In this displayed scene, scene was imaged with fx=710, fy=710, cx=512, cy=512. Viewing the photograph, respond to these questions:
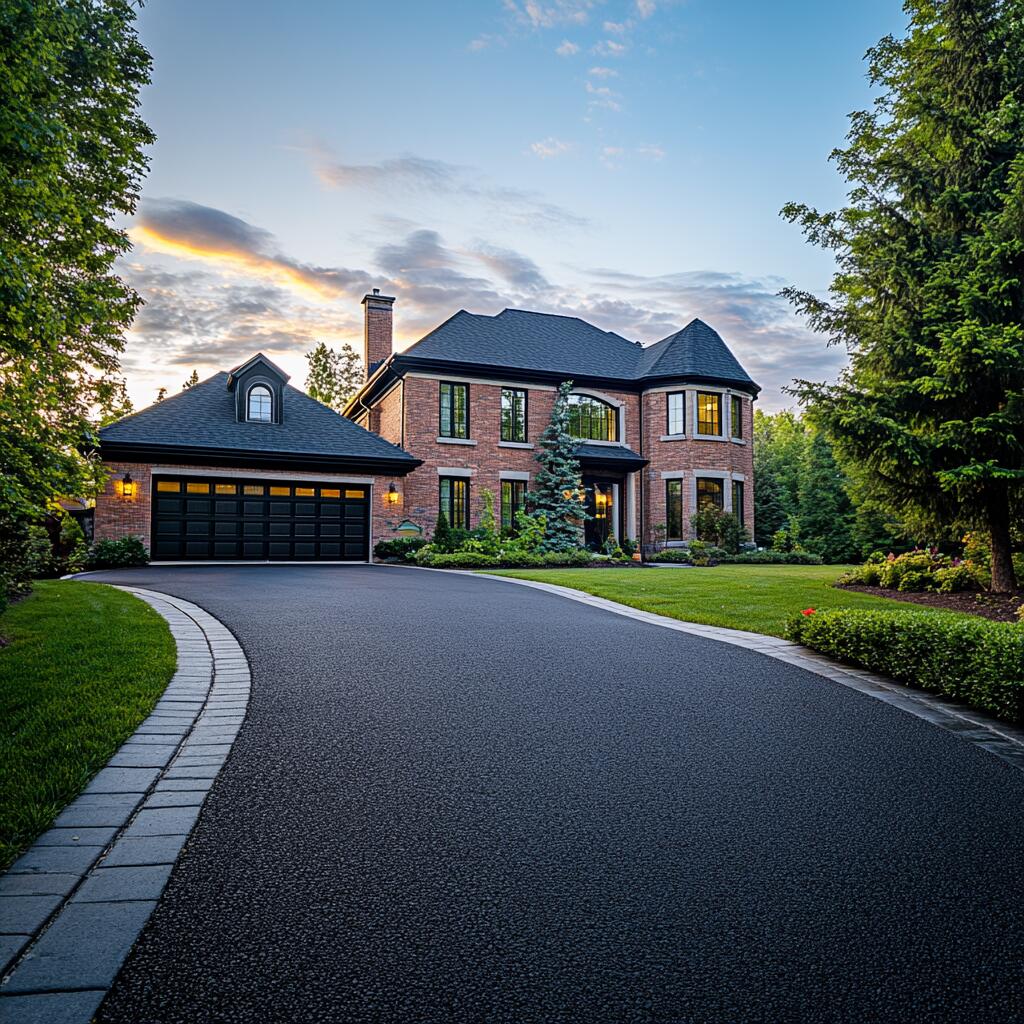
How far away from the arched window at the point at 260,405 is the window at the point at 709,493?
14851 millimetres

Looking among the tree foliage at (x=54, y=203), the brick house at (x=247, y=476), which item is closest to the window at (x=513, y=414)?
the brick house at (x=247, y=476)

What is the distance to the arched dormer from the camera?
22172mm

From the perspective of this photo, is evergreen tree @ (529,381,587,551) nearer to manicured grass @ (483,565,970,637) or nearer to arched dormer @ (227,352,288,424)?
manicured grass @ (483,565,970,637)

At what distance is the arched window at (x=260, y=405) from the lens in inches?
878

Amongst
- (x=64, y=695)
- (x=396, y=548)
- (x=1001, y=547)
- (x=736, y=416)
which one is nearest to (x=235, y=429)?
(x=396, y=548)

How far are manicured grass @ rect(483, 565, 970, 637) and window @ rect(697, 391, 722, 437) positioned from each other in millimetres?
10494

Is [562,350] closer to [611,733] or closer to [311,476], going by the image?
[311,476]

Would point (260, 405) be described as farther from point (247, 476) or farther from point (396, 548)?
point (396, 548)

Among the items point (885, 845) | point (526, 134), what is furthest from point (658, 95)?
point (885, 845)

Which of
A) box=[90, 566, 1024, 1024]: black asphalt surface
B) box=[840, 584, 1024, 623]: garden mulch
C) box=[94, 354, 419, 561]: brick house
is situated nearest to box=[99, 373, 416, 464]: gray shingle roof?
box=[94, 354, 419, 561]: brick house

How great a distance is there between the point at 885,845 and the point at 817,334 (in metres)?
11.5

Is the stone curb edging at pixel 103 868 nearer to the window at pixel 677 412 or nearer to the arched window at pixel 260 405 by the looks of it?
the arched window at pixel 260 405

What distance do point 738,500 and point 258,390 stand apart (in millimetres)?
17194

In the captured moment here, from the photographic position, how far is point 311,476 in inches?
857
